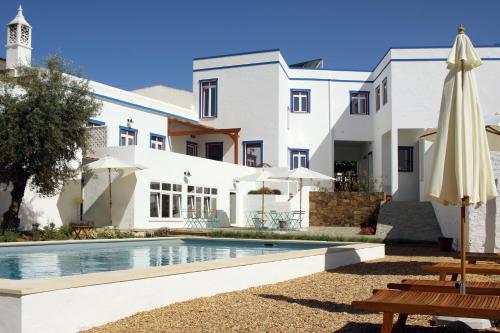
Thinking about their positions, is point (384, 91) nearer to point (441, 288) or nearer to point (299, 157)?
point (299, 157)

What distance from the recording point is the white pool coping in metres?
4.65

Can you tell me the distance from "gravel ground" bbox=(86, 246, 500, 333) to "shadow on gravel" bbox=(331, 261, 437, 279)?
2.57ft

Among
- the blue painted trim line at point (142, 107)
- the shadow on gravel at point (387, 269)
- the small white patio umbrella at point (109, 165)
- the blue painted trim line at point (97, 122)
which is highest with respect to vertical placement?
the blue painted trim line at point (142, 107)

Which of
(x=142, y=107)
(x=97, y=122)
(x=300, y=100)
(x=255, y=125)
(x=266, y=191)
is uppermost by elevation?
(x=300, y=100)

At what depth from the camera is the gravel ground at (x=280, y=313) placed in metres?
5.25

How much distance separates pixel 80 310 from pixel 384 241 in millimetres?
12504

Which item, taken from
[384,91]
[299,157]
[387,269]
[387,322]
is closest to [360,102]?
[384,91]

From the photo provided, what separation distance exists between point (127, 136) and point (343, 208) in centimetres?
936

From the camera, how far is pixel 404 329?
527 centimetres

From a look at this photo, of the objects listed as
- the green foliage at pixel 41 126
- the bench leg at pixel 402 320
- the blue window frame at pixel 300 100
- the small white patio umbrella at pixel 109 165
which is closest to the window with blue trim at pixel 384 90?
the blue window frame at pixel 300 100

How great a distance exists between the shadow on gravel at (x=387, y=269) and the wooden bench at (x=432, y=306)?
191 inches

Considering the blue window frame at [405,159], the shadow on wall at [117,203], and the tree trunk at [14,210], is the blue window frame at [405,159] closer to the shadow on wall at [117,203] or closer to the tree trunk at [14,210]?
the shadow on wall at [117,203]

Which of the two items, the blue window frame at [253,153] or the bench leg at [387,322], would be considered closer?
the bench leg at [387,322]

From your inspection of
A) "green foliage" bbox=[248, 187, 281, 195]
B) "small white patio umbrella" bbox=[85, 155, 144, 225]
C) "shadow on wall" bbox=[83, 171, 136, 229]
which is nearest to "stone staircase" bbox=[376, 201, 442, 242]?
"green foliage" bbox=[248, 187, 281, 195]
